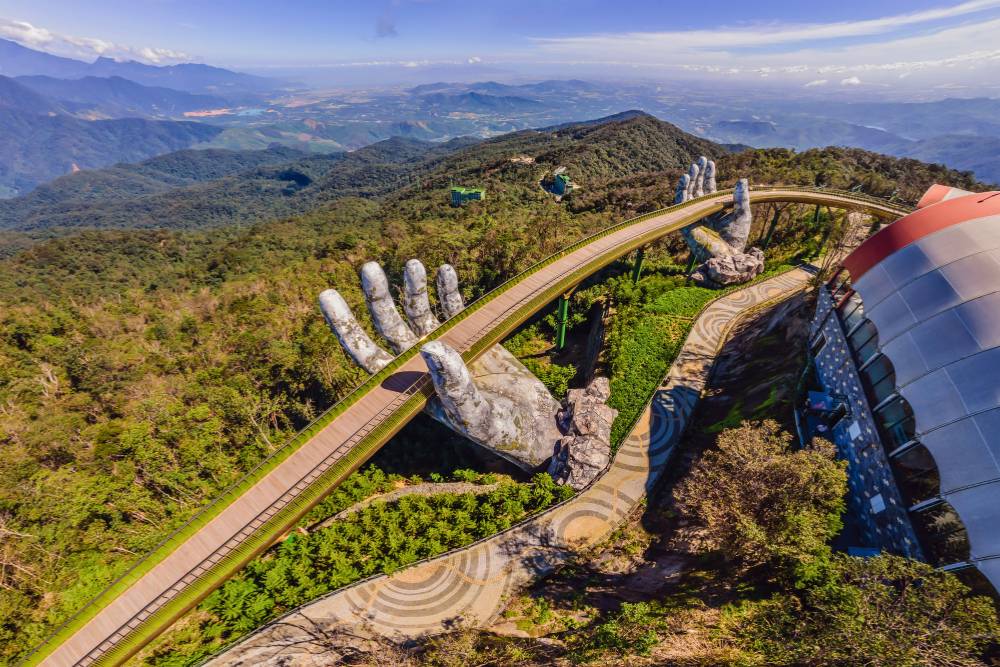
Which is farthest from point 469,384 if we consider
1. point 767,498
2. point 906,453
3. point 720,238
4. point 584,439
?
point 720,238

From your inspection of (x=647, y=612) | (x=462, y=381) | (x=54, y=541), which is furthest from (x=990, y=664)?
(x=54, y=541)

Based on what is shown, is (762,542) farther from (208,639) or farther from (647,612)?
(208,639)

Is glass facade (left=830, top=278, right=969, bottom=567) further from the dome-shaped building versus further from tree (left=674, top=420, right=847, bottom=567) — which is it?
tree (left=674, top=420, right=847, bottom=567)

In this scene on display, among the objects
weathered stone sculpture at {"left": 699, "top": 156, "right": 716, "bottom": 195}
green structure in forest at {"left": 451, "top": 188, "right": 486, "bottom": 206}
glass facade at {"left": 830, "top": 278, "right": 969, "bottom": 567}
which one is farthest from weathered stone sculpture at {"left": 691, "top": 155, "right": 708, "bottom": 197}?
green structure in forest at {"left": 451, "top": 188, "right": 486, "bottom": 206}

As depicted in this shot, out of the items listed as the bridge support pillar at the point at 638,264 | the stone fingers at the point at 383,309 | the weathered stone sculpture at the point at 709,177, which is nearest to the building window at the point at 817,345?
the bridge support pillar at the point at 638,264

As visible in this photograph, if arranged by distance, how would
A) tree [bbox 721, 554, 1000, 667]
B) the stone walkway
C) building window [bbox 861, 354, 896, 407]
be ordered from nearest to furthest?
tree [bbox 721, 554, 1000, 667], the stone walkway, building window [bbox 861, 354, 896, 407]

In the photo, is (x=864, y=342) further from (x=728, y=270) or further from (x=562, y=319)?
(x=728, y=270)
